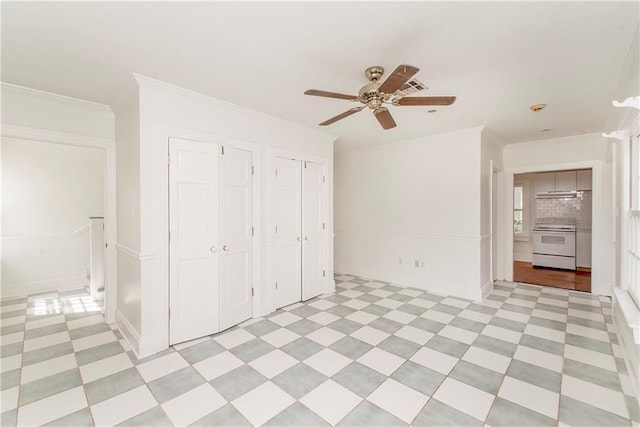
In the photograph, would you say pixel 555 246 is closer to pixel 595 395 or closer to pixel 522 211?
pixel 522 211

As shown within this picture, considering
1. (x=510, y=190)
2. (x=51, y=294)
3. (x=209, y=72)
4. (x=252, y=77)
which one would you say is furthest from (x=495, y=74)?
(x=51, y=294)

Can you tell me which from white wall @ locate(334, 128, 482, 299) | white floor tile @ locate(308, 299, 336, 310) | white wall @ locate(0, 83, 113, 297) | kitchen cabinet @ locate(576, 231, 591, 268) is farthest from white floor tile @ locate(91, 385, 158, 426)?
kitchen cabinet @ locate(576, 231, 591, 268)

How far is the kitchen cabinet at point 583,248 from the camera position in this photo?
616cm

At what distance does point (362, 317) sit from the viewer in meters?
3.45

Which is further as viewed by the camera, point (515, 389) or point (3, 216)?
point (3, 216)

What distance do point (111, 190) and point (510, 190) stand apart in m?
6.24

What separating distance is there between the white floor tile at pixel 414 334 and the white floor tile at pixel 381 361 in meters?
0.41

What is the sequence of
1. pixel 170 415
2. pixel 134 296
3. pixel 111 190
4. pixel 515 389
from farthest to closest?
pixel 111 190
pixel 134 296
pixel 515 389
pixel 170 415

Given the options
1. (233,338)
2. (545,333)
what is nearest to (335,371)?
(233,338)

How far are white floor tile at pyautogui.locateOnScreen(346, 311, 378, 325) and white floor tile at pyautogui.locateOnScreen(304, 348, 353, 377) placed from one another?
31.2 inches

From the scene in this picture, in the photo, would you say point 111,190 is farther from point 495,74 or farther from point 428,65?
point 495,74

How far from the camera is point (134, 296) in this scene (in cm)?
279

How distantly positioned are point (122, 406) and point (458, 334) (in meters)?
3.04

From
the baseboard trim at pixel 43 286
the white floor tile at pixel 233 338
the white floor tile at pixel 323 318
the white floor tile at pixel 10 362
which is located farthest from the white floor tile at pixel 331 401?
the baseboard trim at pixel 43 286
